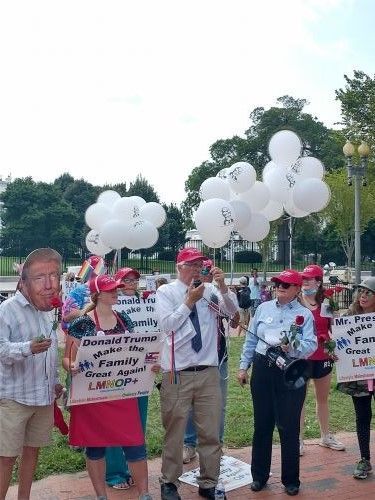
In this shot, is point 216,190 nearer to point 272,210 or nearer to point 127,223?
point 272,210

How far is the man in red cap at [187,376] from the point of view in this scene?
14.4 ft

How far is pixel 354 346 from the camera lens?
512 cm

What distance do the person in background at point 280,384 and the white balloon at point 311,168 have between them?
4.03 m

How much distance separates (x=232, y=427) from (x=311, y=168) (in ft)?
13.2

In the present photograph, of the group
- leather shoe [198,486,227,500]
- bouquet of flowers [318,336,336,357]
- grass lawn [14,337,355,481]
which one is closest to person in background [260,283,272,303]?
grass lawn [14,337,355,481]

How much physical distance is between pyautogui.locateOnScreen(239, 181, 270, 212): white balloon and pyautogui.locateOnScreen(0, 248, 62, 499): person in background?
470cm

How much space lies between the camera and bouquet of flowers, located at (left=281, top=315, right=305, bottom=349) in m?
4.49

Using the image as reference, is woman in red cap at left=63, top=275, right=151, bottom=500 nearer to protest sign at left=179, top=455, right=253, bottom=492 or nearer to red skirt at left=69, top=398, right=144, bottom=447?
red skirt at left=69, top=398, right=144, bottom=447

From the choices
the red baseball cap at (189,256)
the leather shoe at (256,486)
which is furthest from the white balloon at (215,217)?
the leather shoe at (256,486)

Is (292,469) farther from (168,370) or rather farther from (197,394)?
(168,370)

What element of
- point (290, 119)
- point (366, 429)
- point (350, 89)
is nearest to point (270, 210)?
point (366, 429)

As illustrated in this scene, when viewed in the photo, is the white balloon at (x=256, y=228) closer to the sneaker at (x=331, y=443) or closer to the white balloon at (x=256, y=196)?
the white balloon at (x=256, y=196)

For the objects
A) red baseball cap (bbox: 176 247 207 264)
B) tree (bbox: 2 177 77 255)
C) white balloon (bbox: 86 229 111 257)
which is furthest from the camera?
tree (bbox: 2 177 77 255)

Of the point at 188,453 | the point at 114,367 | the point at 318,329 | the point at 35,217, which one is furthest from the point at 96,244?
the point at 35,217
